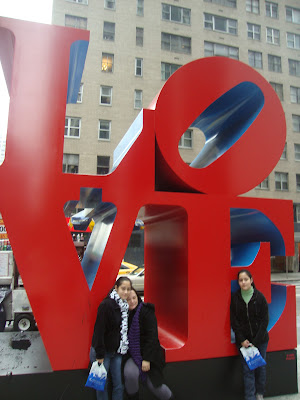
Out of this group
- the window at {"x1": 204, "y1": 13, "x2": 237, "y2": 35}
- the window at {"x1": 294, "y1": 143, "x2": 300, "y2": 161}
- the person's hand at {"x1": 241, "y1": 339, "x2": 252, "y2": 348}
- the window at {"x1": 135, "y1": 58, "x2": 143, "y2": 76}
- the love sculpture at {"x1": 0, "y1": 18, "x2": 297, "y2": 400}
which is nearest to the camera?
the love sculpture at {"x1": 0, "y1": 18, "x2": 297, "y2": 400}

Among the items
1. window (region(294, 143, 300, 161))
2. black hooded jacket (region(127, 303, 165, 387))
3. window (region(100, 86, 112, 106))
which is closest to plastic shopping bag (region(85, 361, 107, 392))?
black hooded jacket (region(127, 303, 165, 387))

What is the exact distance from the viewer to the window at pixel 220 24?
91.2 ft

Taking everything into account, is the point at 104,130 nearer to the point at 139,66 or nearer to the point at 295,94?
the point at 139,66

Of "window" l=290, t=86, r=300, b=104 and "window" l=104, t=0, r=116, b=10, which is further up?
"window" l=104, t=0, r=116, b=10

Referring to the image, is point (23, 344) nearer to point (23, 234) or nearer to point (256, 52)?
point (23, 234)

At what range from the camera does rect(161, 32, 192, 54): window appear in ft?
86.2

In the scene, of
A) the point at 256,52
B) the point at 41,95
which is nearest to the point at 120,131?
the point at 256,52

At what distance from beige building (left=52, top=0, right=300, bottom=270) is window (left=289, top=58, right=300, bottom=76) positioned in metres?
0.09

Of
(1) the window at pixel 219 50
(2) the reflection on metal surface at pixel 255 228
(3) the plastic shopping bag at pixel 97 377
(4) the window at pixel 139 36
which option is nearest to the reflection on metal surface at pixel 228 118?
(2) the reflection on metal surface at pixel 255 228

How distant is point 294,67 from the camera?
30.0 m

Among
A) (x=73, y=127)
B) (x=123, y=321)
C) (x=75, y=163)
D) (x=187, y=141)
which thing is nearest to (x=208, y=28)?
(x=187, y=141)

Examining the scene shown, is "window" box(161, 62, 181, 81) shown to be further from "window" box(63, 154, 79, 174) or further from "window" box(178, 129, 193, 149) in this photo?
"window" box(63, 154, 79, 174)

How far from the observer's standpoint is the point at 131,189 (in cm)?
475

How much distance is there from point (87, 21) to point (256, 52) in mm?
13998
